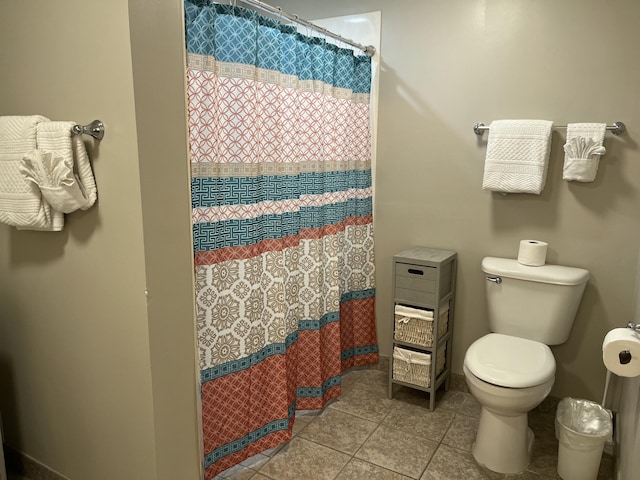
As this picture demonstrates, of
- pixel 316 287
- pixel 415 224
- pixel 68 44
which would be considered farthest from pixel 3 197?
pixel 415 224

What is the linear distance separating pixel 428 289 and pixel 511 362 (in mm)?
560

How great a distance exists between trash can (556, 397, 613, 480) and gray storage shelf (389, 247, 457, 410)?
635 millimetres

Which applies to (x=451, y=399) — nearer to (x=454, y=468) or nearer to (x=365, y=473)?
(x=454, y=468)

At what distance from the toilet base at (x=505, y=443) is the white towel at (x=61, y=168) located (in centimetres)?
184

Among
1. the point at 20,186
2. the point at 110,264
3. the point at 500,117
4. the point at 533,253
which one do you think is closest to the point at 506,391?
the point at 533,253

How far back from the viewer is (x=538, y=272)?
2.25 metres

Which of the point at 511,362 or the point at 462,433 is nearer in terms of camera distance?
the point at 511,362

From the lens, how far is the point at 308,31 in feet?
8.24

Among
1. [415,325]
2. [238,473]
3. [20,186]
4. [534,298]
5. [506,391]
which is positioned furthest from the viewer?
[415,325]

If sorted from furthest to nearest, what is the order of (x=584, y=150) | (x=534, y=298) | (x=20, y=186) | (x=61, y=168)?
(x=534, y=298) → (x=584, y=150) → (x=20, y=186) → (x=61, y=168)

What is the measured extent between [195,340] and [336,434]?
3.37 ft

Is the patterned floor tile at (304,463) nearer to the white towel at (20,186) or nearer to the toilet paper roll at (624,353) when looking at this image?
the toilet paper roll at (624,353)

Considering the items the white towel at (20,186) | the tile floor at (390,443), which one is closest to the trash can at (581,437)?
the tile floor at (390,443)

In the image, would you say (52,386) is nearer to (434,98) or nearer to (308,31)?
(308,31)
